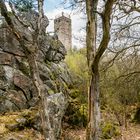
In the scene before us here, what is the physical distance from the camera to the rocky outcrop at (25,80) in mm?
15226

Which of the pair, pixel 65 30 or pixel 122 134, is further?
pixel 65 30

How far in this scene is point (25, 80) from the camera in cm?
1819

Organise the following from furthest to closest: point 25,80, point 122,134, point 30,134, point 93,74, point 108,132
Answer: point 122,134 → point 25,80 → point 108,132 → point 30,134 → point 93,74

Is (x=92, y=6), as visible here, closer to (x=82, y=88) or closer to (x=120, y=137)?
(x=120, y=137)

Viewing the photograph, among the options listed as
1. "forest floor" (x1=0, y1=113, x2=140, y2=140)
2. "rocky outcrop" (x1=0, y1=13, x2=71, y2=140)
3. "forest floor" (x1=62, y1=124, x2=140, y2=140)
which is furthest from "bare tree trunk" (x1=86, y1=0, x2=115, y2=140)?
"forest floor" (x1=62, y1=124, x2=140, y2=140)

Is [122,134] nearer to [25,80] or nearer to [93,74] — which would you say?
[25,80]

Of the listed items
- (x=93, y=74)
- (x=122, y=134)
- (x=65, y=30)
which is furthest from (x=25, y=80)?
(x=65, y=30)

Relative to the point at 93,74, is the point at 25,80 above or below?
above

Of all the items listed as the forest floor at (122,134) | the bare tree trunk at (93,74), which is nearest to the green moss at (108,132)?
the forest floor at (122,134)

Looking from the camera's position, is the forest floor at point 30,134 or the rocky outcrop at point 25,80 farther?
the rocky outcrop at point 25,80

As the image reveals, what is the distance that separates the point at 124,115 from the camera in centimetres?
2303

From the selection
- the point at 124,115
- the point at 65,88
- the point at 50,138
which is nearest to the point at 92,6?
the point at 50,138

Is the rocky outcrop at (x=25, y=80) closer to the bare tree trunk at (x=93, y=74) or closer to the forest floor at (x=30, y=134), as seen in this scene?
the forest floor at (x=30, y=134)

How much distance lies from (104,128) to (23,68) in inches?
215
